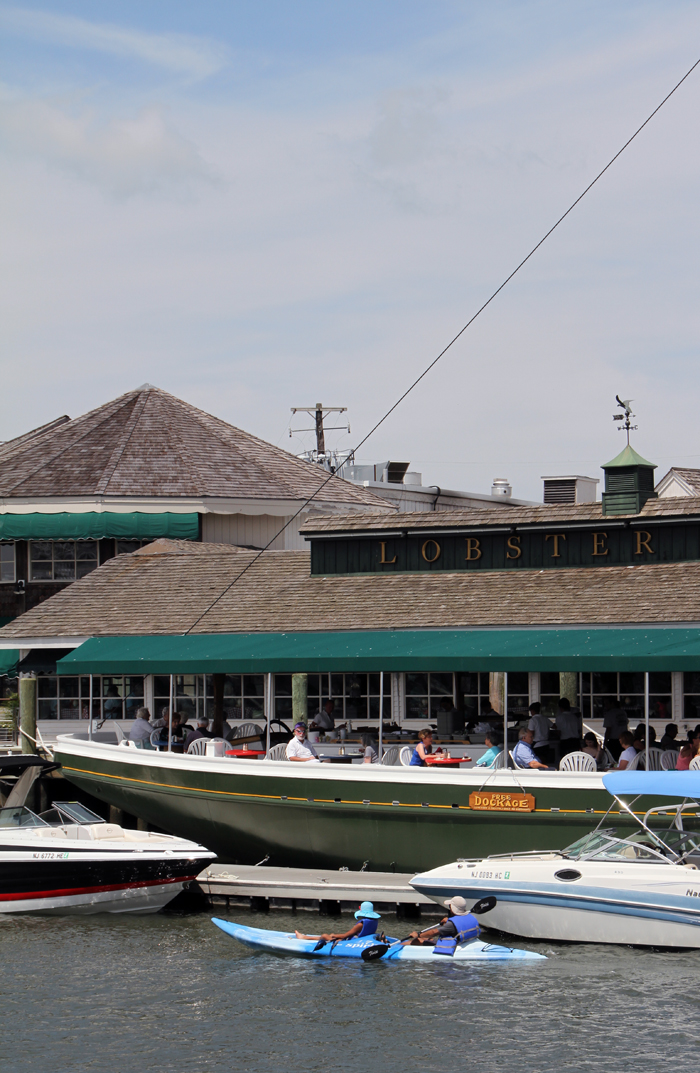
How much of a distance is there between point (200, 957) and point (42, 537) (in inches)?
732

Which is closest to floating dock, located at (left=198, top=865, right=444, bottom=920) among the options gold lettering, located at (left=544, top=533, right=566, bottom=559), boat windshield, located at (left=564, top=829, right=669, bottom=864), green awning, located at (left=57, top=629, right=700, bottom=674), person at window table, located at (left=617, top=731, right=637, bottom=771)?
boat windshield, located at (left=564, top=829, right=669, bottom=864)

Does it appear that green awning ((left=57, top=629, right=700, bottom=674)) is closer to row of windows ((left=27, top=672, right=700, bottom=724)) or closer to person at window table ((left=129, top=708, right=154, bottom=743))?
person at window table ((left=129, top=708, right=154, bottom=743))

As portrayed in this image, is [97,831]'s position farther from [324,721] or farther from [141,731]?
[324,721]

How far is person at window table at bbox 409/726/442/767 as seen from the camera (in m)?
20.4

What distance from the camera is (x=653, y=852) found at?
1731 centimetres

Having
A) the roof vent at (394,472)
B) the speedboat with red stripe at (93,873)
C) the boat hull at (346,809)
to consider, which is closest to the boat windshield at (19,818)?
the speedboat with red stripe at (93,873)

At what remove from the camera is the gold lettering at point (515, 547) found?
87.4ft

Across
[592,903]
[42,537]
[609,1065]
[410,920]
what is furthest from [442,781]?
[42,537]

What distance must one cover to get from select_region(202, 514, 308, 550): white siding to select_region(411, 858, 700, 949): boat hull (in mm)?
19381

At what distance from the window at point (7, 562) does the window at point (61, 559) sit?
0.52 m

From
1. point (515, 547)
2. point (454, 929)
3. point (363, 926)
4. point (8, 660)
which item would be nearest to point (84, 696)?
point (8, 660)

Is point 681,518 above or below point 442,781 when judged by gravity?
above

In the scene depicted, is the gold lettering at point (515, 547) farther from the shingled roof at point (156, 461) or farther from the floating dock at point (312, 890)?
the shingled roof at point (156, 461)

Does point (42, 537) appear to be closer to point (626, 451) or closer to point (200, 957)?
point (626, 451)
